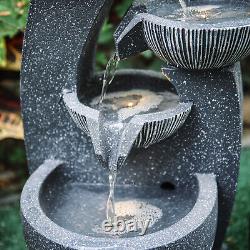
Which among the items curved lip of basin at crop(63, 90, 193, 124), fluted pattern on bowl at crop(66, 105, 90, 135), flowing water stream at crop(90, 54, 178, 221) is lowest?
flowing water stream at crop(90, 54, 178, 221)

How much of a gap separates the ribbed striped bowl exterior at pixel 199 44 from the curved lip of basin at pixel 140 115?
0.76 ft

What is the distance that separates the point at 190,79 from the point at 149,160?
544 mm

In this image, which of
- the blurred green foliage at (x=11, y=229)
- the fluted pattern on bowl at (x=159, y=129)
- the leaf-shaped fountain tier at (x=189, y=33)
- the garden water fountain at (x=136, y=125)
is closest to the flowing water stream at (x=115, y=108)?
the garden water fountain at (x=136, y=125)

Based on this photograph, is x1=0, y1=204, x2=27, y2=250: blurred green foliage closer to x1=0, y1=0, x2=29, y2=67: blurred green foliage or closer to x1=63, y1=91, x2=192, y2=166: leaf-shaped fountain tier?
x1=0, y1=0, x2=29, y2=67: blurred green foliage

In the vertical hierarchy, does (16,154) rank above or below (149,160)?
below

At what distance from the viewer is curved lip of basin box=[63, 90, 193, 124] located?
2.75 m

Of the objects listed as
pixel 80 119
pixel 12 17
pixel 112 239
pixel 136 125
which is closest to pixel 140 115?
pixel 136 125

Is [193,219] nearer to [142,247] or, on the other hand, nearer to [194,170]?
[142,247]

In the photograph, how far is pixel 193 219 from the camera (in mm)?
2693

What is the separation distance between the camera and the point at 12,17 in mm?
3609

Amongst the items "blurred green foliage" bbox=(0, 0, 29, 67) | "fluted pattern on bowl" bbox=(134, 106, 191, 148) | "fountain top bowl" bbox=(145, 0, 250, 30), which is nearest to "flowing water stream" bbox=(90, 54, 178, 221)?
"fluted pattern on bowl" bbox=(134, 106, 191, 148)

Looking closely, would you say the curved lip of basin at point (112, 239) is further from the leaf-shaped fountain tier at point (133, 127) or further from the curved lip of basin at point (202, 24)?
the curved lip of basin at point (202, 24)

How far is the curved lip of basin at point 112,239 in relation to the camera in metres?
2.57

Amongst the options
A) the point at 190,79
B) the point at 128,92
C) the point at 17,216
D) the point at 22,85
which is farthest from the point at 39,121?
the point at 17,216
